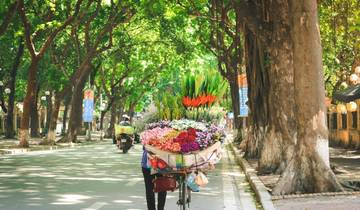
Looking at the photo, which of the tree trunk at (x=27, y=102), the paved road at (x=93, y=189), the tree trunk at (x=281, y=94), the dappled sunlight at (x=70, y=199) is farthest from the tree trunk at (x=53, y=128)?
the dappled sunlight at (x=70, y=199)

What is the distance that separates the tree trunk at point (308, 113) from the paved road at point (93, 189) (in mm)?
958

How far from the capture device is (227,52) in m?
34.4

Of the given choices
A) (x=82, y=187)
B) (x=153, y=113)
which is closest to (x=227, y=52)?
(x=82, y=187)

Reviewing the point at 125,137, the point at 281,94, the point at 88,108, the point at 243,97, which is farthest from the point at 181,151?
the point at 88,108

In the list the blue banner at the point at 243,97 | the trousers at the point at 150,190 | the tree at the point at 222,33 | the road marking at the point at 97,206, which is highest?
the tree at the point at 222,33

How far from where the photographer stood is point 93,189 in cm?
1245

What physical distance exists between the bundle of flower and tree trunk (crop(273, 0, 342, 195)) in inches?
143

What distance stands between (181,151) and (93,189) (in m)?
5.27

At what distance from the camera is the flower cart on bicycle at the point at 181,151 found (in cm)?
758

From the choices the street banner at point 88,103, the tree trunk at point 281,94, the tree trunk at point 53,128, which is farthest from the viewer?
the street banner at point 88,103

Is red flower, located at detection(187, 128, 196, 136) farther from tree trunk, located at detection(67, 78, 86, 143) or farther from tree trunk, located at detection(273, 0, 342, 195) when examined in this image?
tree trunk, located at detection(67, 78, 86, 143)

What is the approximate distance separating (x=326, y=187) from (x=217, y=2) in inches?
762

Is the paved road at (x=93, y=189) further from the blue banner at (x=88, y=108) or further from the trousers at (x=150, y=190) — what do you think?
the blue banner at (x=88, y=108)

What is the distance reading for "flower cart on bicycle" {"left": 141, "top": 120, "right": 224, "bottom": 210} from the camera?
7.58 m
